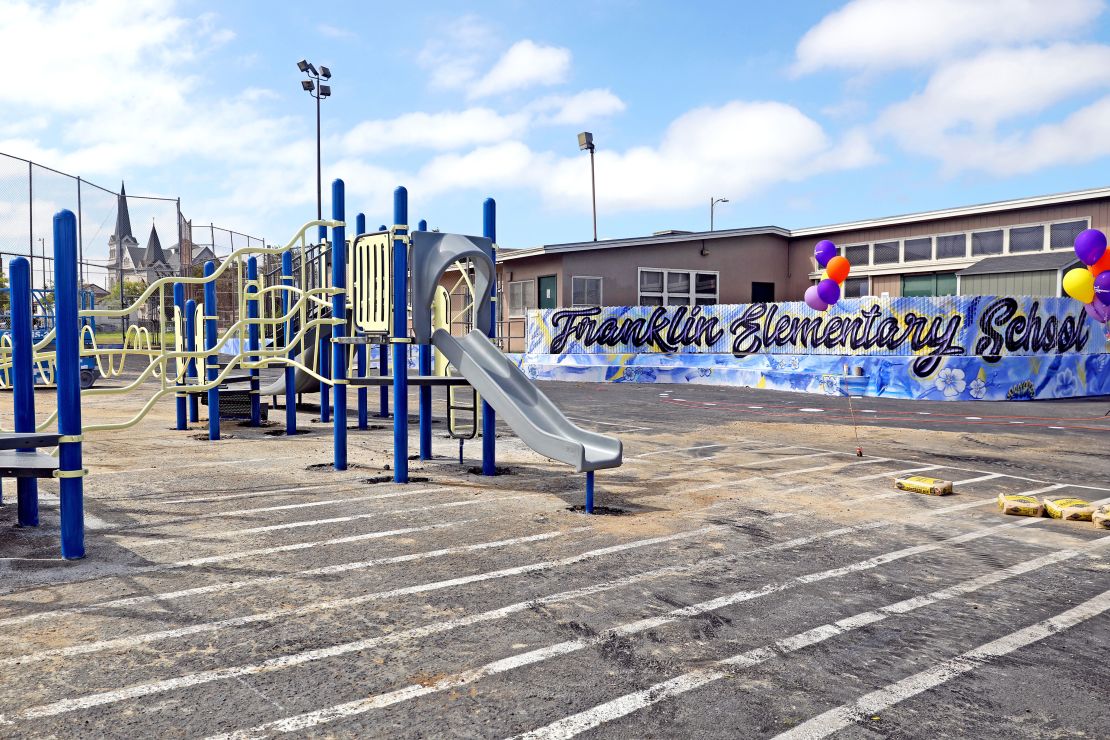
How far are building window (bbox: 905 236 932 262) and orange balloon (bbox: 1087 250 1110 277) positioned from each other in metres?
16.4

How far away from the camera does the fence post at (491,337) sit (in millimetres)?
9242

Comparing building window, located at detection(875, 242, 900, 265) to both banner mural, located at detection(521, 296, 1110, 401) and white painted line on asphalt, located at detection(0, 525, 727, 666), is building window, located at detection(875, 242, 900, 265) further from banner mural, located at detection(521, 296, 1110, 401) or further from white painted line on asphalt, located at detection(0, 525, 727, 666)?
white painted line on asphalt, located at detection(0, 525, 727, 666)

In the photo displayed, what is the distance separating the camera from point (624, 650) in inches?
162

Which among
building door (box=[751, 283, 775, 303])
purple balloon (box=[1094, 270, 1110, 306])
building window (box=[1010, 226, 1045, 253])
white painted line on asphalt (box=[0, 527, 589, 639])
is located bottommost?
white painted line on asphalt (box=[0, 527, 589, 639])

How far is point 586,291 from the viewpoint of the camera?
31703 mm

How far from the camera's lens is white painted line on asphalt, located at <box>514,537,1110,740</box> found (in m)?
3.30

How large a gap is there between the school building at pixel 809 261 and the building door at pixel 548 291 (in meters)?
0.04

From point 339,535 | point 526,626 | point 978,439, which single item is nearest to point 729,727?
point 526,626

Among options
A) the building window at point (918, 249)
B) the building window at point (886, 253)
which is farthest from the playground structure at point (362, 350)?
the building window at point (886, 253)

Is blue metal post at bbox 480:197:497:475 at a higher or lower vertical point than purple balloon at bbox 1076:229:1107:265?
lower

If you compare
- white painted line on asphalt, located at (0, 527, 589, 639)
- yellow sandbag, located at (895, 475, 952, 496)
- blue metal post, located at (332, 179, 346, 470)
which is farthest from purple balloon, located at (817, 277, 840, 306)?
white painted line on asphalt, located at (0, 527, 589, 639)

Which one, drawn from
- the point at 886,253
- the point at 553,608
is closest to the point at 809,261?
the point at 886,253

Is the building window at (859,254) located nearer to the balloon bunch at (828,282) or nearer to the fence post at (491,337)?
the balloon bunch at (828,282)

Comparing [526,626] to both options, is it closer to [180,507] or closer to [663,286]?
[180,507]
